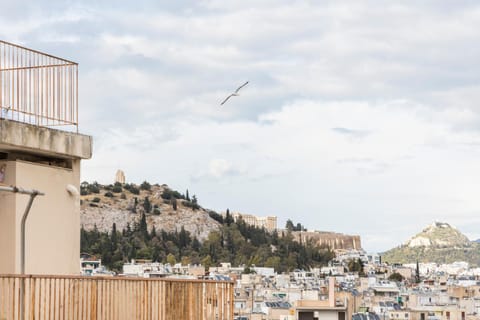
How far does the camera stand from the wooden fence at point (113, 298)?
12.6 metres

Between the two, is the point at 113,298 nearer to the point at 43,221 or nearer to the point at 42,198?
the point at 43,221

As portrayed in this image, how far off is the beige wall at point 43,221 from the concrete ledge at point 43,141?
0.19 meters

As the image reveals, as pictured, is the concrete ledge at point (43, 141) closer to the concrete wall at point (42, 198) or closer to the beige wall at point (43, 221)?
the concrete wall at point (42, 198)

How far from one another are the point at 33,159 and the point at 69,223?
3.14ft

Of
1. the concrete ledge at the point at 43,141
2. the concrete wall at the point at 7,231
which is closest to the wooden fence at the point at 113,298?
the concrete wall at the point at 7,231

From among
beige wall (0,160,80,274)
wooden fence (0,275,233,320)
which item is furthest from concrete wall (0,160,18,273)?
wooden fence (0,275,233,320)

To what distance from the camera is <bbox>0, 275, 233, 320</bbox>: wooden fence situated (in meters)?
12.6

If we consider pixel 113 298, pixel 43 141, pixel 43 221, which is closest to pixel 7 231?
pixel 43 221

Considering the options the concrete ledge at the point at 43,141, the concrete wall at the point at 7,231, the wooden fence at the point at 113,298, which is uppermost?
the concrete ledge at the point at 43,141

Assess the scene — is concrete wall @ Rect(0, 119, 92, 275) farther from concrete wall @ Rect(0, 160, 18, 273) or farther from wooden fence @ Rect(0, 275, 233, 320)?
wooden fence @ Rect(0, 275, 233, 320)

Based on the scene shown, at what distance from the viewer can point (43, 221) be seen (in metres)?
14.8

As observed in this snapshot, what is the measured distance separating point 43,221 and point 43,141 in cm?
97

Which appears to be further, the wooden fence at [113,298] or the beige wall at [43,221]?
the beige wall at [43,221]

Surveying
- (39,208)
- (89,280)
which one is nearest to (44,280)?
(89,280)
